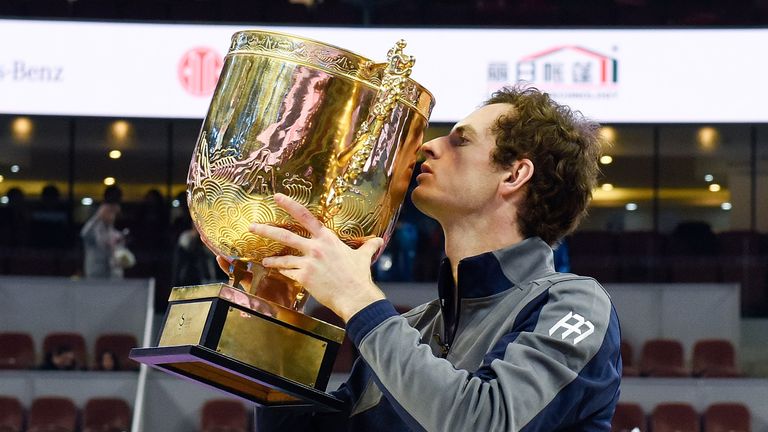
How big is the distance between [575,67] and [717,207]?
2891 millimetres

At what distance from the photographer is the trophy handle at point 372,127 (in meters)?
1.69

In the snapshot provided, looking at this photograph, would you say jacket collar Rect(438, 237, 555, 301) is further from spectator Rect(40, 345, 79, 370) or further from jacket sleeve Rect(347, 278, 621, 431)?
spectator Rect(40, 345, 79, 370)

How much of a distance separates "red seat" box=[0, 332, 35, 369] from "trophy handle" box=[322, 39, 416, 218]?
22.6 feet

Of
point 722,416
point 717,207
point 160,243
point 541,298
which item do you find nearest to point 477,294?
point 541,298

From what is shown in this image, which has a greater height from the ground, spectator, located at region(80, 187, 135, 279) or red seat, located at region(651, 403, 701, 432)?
spectator, located at region(80, 187, 135, 279)

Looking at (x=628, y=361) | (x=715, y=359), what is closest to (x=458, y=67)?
(x=628, y=361)

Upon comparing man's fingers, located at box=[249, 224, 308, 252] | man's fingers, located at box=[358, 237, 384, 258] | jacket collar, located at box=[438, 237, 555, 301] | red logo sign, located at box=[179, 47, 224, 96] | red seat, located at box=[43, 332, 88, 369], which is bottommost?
red seat, located at box=[43, 332, 88, 369]

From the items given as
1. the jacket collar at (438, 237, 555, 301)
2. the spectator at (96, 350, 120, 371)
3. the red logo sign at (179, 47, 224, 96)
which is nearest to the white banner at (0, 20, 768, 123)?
the red logo sign at (179, 47, 224, 96)

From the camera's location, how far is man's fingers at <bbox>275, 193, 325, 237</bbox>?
5.25ft

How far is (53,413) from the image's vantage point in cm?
755

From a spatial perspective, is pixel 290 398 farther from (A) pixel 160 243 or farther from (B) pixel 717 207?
(B) pixel 717 207

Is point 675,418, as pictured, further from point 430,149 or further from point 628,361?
point 430,149

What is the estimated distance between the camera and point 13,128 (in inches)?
463

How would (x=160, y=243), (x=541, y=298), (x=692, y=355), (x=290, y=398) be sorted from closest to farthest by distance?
(x=541, y=298), (x=290, y=398), (x=692, y=355), (x=160, y=243)
